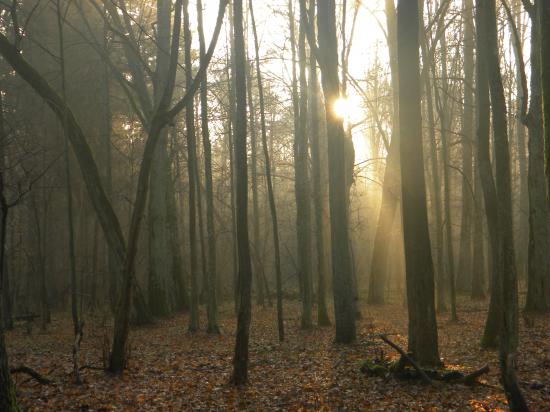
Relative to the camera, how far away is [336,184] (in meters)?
11.8

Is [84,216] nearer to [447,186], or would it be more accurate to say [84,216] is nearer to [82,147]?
[82,147]

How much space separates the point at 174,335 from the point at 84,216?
37.0 ft

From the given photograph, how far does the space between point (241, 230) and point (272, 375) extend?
261cm

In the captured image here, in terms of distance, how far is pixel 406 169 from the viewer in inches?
316

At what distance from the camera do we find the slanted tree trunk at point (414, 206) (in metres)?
7.89

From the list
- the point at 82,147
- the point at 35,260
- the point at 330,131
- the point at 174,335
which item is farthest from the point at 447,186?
the point at 35,260

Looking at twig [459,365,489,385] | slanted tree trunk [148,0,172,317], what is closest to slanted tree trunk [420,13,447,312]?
twig [459,365,489,385]

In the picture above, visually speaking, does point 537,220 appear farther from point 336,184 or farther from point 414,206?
point 414,206

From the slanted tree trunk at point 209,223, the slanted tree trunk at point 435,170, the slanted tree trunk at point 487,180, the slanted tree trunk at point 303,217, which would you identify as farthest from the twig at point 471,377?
the slanted tree trunk at point 435,170

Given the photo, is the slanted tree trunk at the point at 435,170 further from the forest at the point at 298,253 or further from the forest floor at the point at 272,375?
the forest floor at the point at 272,375

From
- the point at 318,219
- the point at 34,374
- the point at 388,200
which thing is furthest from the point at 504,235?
the point at 388,200

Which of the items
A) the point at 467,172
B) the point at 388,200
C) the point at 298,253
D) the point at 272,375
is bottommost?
the point at 272,375

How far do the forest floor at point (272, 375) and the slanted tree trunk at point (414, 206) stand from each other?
2.45 feet

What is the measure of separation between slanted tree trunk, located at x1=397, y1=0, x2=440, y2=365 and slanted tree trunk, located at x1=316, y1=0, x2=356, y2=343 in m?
3.42
